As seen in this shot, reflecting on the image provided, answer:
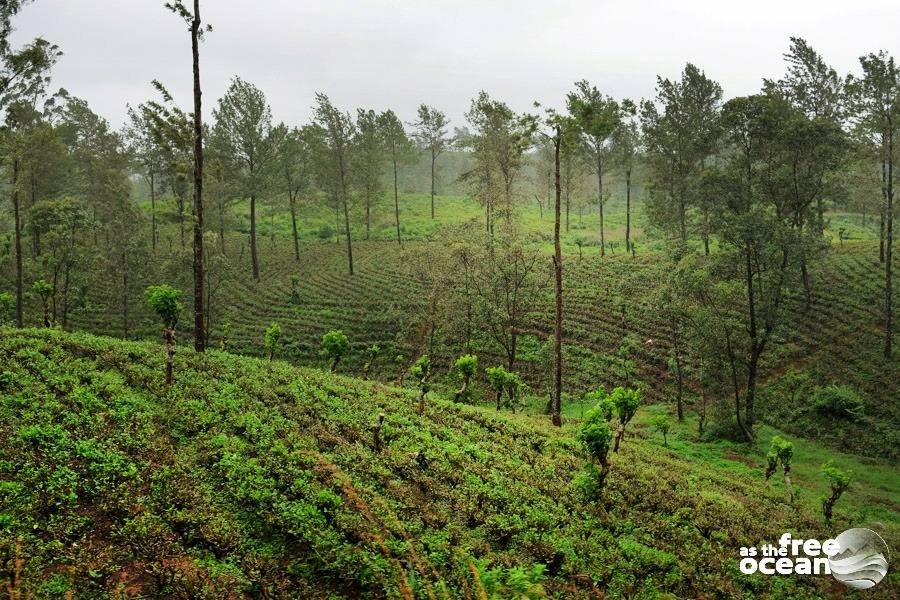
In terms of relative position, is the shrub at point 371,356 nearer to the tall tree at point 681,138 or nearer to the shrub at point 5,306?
the shrub at point 5,306

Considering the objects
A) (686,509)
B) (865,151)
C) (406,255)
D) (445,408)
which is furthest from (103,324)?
(865,151)

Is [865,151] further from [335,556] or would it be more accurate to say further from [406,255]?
[335,556]

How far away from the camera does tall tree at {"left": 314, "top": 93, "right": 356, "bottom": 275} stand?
46.9m

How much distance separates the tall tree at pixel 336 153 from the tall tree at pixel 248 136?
485 cm

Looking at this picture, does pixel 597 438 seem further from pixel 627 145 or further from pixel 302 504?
pixel 627 145

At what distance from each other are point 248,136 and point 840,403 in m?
46.5

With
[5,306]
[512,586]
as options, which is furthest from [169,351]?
[5,306]

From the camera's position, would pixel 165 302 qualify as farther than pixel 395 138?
No

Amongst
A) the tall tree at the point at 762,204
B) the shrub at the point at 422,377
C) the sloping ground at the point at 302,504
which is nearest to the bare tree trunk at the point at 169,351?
the sloping ground at the point at 302,504

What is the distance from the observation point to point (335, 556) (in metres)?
8.52

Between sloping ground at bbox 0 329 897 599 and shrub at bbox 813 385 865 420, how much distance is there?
1210 cm

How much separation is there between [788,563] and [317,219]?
64254 mm

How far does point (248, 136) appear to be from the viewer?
45062 mm

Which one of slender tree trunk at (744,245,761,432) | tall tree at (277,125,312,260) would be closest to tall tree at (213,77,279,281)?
tall tree at (277,125,312,260)
